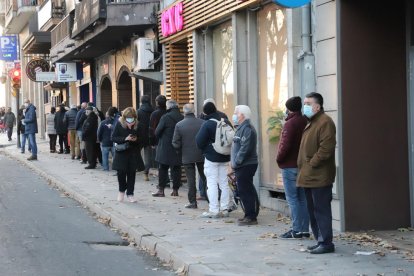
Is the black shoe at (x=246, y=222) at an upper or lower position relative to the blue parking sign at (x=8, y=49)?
lower

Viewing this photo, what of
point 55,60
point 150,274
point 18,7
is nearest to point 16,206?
point 150,274

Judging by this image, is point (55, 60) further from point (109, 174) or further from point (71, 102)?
point (109, 174)

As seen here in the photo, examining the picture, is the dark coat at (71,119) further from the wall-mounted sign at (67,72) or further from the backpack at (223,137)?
the backpack at (223,137)

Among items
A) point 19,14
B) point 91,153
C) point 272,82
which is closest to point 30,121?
point 91,153

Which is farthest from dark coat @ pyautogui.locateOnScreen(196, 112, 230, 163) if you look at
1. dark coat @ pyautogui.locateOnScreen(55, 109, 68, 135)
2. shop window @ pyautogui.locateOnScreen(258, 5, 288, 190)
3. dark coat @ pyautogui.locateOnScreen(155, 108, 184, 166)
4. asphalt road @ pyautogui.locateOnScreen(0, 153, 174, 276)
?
dark coat @ pyautogui.locateOnScreen(55, 109, 68, 135)

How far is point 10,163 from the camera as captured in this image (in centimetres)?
2380

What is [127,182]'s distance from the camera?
1277cm

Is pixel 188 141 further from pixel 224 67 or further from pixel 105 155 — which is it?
pixel 105 155

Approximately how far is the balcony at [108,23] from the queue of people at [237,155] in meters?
2.46

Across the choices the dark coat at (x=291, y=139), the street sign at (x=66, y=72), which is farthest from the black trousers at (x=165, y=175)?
the street sign at (x=66, y=72)

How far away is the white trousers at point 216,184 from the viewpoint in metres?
10.6

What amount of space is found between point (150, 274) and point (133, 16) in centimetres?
1067

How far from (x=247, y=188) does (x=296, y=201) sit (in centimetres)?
125

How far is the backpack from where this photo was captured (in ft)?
34.0
